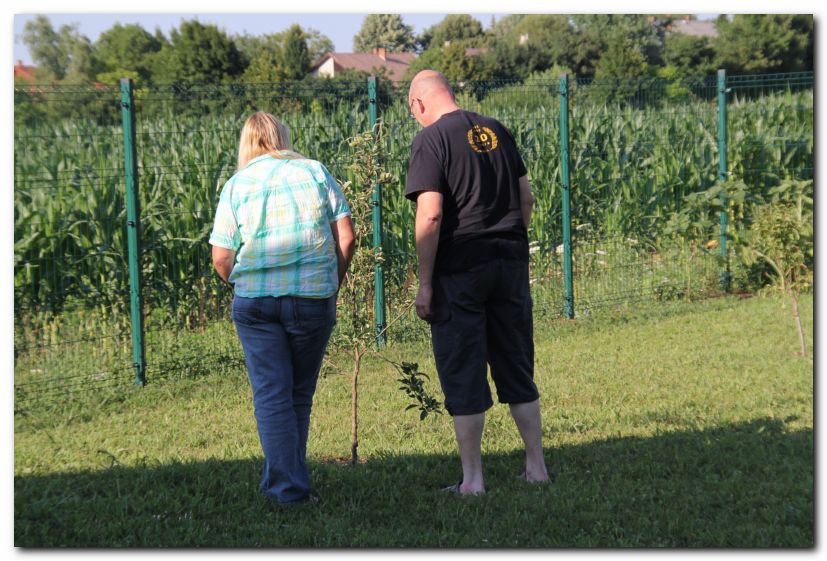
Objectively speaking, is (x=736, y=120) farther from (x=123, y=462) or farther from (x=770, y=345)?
(x=123, y=462)

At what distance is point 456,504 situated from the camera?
175 inches

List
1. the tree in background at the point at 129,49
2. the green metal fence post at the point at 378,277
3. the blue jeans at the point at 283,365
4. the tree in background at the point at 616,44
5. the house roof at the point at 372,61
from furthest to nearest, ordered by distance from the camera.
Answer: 1. the tree in background at the point at 129,49
2. the house roof at the point at 372,61
3. the tree in background at the point at 616,44
4. the green metal fence post at the point at 378,277
5. the blue jeans at the point at 283,365

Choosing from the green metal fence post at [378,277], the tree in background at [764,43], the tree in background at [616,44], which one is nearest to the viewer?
the green metal fence post at [378,277]

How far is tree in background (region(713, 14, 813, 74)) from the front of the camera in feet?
88.5

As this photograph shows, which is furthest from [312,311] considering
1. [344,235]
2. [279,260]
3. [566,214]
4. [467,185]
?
[566,214]

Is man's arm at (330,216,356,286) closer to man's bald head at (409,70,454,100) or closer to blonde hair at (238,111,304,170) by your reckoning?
blonde hair at (238,111,304,170)

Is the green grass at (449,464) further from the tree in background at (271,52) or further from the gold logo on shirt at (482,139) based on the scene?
the tree in background at (271,52)

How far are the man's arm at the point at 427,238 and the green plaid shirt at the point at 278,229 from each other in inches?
16.7

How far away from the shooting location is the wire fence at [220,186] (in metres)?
7.30

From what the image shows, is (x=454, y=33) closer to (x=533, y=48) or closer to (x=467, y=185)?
(x=533, y=48)

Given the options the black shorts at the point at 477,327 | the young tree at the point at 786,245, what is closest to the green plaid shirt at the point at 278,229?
the black shorts at the point at 477,327

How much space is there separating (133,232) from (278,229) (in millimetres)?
3381

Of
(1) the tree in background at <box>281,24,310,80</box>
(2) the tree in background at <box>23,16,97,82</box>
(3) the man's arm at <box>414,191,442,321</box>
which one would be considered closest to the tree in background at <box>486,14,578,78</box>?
(1) the tree in background at <box>281,24,310,80</box>

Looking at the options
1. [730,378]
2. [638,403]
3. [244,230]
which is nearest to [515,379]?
[244,230]
